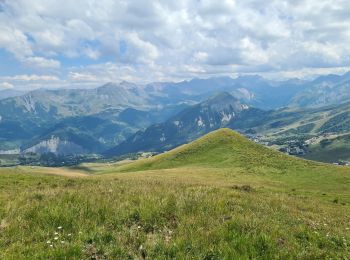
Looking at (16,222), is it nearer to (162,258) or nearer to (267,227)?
(162,258)

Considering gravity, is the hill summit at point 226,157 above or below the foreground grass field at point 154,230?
above

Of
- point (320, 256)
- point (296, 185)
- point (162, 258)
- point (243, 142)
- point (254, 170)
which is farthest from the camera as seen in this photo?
point (243, 142)

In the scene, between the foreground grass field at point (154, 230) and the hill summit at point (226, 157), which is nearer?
the foreground grass field at point (154, 230)

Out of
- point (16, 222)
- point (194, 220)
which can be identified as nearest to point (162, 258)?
point (194, 220)

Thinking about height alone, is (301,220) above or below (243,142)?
below

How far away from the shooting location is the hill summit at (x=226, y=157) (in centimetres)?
8244

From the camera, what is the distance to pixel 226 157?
307 feet

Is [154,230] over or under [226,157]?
under

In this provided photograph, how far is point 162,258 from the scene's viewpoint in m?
9.19

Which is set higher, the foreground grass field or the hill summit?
the hill summit

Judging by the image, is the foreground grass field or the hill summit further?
the hill summit

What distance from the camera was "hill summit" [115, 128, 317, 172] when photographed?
82.4 metres

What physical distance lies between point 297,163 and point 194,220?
75059mm

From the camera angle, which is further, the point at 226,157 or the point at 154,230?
the point at 226,157
